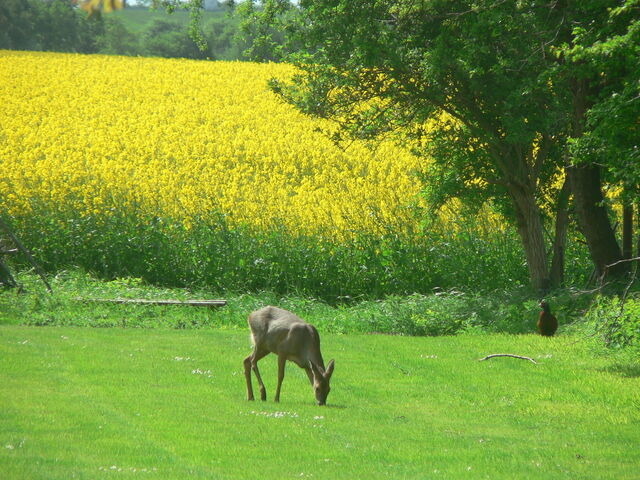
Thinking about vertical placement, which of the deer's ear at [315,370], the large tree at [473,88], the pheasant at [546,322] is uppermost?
the large tree at [473,88]

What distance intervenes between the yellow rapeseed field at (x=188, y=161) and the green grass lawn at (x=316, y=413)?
8385mm

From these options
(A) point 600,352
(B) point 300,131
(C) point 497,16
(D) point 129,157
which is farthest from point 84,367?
(B) point 300,131

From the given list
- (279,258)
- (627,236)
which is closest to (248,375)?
(627,236)

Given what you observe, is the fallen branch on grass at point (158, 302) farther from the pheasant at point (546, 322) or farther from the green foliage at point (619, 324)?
the green foliage at point (619, 324)

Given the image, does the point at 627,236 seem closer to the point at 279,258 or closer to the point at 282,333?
the point at 279,258

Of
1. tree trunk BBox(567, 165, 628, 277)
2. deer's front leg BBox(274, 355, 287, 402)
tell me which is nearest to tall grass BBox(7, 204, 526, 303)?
tree trunk BBox(567, 165, 628, 277)

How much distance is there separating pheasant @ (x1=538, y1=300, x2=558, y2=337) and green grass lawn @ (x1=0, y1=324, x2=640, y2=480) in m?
0.33

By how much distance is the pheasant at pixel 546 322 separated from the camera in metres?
17.5

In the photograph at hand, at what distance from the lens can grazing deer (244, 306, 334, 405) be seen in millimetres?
11602

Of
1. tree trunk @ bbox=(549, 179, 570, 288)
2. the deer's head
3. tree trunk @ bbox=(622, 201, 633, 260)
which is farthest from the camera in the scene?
tree trunk @ bbox=(549, 179, 570, 288)

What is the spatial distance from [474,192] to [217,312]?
6.62 m

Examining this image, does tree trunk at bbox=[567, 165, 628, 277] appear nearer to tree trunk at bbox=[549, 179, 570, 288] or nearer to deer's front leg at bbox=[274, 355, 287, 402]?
tree trunk at bbox=[549, 179, 570, 288]

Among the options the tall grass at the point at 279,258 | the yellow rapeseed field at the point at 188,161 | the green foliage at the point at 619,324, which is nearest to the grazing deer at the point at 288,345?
the green foliage at the point at 619,324

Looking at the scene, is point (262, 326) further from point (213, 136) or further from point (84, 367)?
point (213, 136)
